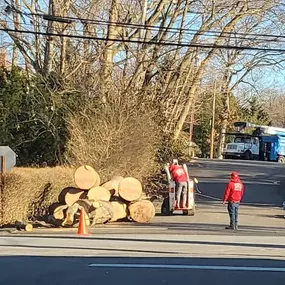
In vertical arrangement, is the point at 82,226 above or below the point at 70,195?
below

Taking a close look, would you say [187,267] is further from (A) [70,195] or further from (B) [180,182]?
(B) [180,182]

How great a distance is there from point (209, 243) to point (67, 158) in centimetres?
1181

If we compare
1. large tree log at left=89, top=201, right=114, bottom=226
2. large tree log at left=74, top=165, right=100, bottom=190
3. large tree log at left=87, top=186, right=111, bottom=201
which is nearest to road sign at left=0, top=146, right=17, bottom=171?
large tree log at left=74, top=165, right=100, bottom=190

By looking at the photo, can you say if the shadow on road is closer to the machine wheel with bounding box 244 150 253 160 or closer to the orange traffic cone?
the orange traffic cone

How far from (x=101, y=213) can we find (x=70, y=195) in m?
1.50

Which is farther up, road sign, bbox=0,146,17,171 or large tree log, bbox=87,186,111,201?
road sign, bbox=0,146,17,171

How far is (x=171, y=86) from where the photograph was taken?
34688mm

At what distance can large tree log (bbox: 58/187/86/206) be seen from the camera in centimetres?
2133

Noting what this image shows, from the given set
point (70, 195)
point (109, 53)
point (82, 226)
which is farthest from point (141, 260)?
point (109, 53)

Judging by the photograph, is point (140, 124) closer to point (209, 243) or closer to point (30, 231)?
point (30, 231)

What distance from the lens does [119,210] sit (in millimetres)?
21750

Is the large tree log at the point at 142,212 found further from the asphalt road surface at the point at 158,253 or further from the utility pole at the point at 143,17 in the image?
the utility pole at the point at 143,17

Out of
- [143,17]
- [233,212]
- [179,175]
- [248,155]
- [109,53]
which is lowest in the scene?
[233,212]

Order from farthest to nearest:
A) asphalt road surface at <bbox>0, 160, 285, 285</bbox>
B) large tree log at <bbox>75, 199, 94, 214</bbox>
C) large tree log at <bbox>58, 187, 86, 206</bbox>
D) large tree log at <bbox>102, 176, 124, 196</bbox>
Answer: large tree log at <bbox>102, 176, 124, 196</bbox>
large tree log at <bbox>58, 187, 86, 206</bbox>
large tree log at <bbox>75, 199, 94, 214</bbox>
asphalt road surface at <bbox>0, 160, 285, 285</bbox>
